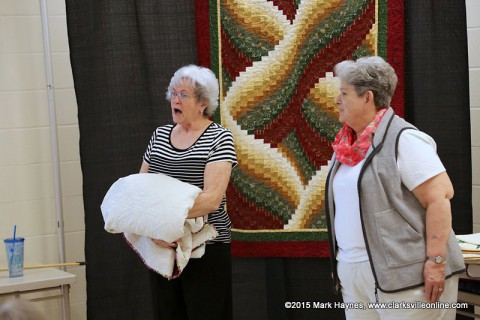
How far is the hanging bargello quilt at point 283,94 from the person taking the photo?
3.12 metres

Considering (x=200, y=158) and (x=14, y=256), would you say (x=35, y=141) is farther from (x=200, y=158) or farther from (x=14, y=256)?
(x=200, y=158)

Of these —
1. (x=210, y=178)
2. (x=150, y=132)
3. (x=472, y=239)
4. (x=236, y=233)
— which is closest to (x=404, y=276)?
(x=472, y=239)

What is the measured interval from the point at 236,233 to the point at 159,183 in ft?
3.08

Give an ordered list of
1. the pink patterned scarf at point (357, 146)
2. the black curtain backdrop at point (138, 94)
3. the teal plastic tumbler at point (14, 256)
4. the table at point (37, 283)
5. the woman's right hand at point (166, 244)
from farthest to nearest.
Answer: the black curtain backdrop at point (138, 94) < the teal plastic tumbler at point (14, 256) < the table at point (37, 283) < the woman's right hand at point (166, 244) < the pink patterned scarf at point (357, 146)

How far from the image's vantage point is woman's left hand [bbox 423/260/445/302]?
2.02 metres

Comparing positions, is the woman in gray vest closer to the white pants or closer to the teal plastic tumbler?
the white pants

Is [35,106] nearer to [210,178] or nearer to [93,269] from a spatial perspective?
[93,269]

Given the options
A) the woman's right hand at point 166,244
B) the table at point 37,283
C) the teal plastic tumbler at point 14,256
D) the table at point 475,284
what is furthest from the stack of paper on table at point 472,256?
the teal plastic tumbler at point 14,256

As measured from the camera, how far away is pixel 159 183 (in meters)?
→ 2.37

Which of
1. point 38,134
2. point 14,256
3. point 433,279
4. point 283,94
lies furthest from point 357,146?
point 38,134

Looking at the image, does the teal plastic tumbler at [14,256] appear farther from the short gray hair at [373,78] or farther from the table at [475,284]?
the table at [475,284]

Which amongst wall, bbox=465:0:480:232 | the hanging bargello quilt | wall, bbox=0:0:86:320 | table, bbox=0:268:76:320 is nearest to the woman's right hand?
table, bbox=0:268:76:320

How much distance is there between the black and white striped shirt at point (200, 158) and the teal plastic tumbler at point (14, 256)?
74cm

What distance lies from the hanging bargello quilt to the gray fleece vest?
109cm
